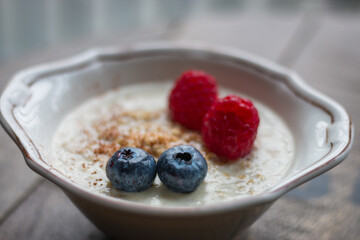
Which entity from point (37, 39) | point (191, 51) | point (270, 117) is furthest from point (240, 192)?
point (37, 39)

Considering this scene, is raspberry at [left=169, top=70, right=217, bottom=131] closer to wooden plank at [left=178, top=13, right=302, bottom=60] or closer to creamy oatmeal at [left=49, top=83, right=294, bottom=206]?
creamy oatmeal at [left=49, top=83, right=294, bottom=206]

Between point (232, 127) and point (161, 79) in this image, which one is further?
point (161, 79)

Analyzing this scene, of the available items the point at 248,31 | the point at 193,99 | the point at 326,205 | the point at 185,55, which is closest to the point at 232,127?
the point at 193,99

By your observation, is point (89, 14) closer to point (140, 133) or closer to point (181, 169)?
point (140, 133)

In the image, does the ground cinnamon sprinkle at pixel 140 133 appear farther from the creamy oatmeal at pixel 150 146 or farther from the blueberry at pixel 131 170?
the blueberry at pixel 131 170

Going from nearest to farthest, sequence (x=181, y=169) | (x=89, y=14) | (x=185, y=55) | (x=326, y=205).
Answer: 1. (x=181, y=169)
2. (x=326, y=205)
3. (x=185, y=55)
4. (x=89, y=14)

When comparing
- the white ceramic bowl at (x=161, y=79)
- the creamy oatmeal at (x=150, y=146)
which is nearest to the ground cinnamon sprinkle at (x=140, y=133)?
the creamy oatmeal at (x=150, y=146)

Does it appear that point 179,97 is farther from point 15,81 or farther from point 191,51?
point 15,81
